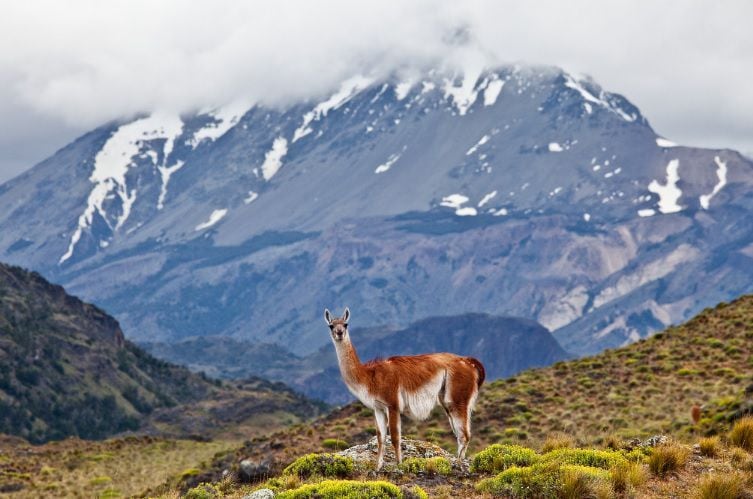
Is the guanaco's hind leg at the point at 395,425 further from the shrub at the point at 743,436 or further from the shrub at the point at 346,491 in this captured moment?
the shrub at the point at 743,436

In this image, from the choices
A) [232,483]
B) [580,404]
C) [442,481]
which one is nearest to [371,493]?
[442,481]

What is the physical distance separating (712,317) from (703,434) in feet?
106

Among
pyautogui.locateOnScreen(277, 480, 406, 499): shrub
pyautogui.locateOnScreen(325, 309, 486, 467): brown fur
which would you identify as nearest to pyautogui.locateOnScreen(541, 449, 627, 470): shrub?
pyautogui.locateOnScreen(325, 309, 486, 467): brown fur

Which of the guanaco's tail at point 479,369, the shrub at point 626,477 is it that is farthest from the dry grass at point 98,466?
the shrub at point 626,477

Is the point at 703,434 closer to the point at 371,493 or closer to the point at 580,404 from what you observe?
the point at 580,404

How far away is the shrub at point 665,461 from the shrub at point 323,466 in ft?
25.9

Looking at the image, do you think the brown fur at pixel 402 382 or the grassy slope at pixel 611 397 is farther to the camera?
the grassy slope at pixel 611 397

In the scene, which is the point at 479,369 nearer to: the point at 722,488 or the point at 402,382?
the point at 402,382

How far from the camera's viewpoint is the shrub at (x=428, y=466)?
25.2 m

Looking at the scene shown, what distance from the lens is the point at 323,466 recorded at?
85.3 ft

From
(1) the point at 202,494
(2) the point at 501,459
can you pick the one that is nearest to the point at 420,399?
(2) the point at 501,459

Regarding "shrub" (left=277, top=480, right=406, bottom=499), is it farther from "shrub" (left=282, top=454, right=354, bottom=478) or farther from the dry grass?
the dry grass

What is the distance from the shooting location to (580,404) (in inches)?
2304

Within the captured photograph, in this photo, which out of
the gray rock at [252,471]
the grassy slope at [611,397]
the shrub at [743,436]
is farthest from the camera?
the grassy slope at [611,397]
